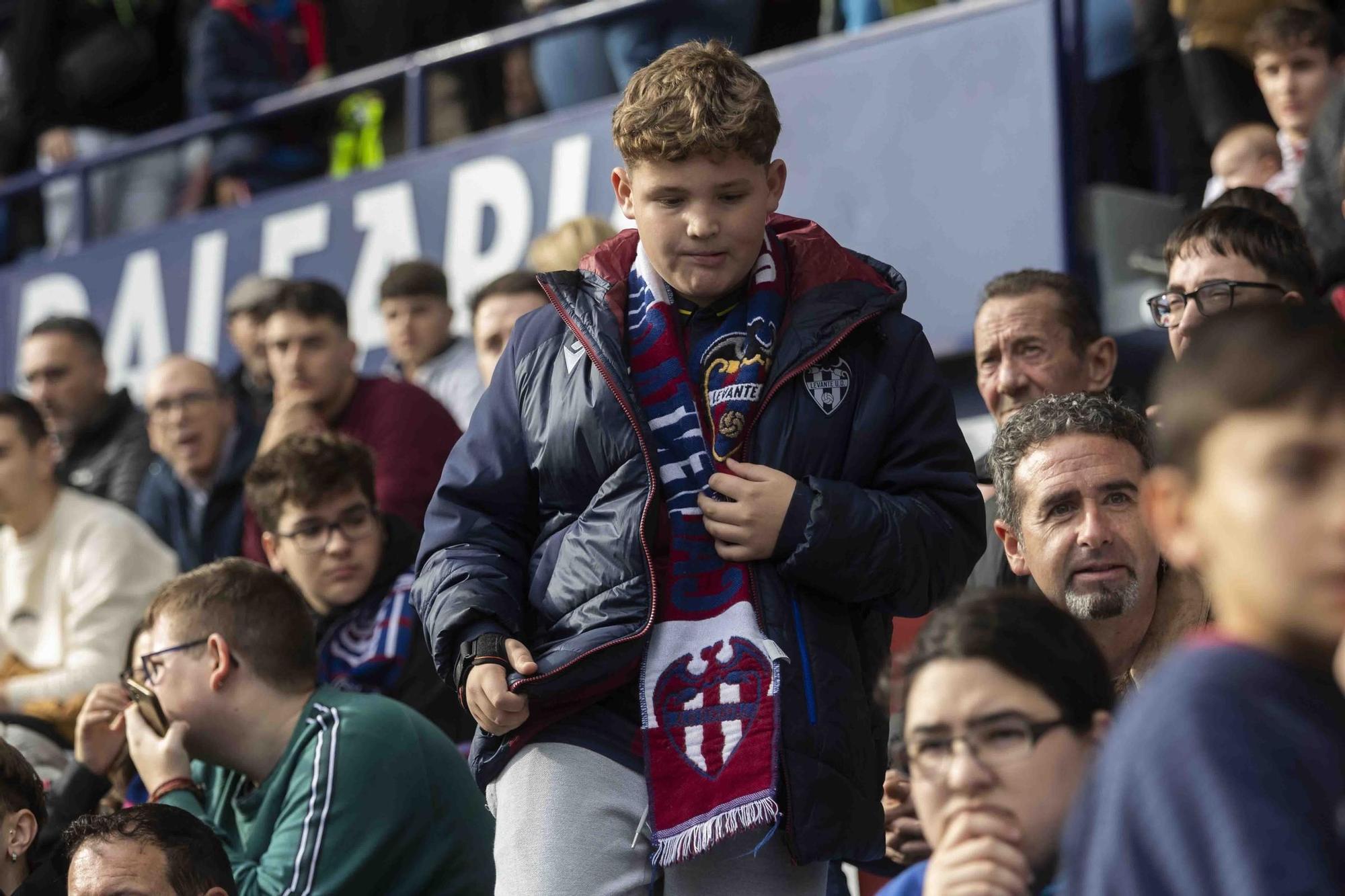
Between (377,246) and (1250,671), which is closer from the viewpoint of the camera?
(1250,671)

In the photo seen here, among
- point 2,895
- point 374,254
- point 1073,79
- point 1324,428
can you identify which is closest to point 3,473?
point 2,895

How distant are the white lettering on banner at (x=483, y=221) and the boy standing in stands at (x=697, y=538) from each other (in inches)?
214

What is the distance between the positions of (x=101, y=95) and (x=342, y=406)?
5.57m

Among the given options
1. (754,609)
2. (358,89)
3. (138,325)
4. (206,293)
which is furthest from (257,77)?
(754,609)

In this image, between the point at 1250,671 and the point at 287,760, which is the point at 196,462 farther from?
the point at 1250,671

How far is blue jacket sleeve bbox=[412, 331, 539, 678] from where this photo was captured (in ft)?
10.1

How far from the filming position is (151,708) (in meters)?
4.20

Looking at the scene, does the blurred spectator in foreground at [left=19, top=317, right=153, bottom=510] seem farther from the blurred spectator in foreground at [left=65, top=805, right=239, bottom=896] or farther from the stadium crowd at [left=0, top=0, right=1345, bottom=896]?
the blurred spectator in foreground at [left=65, top=805, right=239, bottom=896]

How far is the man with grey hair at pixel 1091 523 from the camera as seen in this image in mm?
3525

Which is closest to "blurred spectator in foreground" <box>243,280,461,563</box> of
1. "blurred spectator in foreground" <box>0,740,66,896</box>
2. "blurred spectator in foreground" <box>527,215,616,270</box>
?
"blurred spectator in foreground" <box>527,215,616,270</box>

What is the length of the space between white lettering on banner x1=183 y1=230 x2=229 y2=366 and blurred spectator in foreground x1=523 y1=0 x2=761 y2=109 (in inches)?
83.2

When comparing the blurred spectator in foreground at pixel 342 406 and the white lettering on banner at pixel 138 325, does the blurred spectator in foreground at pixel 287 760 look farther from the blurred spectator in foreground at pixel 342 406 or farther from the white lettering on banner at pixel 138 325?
the white lettering on banner at pixel 138 325

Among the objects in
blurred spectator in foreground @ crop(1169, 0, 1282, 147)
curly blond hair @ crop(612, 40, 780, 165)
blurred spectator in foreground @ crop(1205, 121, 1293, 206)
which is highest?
blurred spectator in foreground @ crop(1169, 0, 1282, 147)

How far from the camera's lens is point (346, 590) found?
5.00 m
